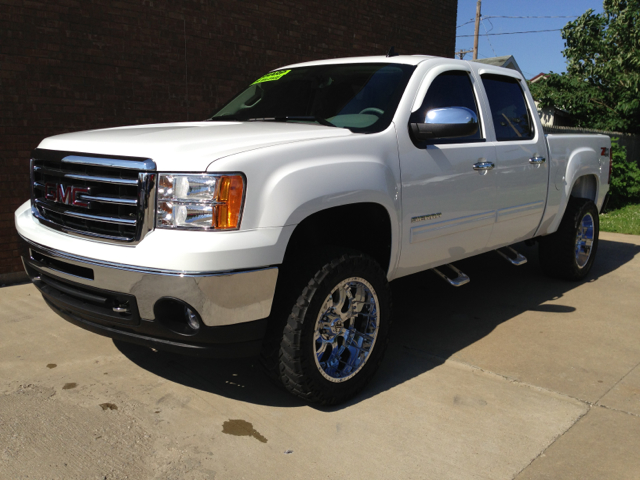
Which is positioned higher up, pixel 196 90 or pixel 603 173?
pixel 196 90

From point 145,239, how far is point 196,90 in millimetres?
4902

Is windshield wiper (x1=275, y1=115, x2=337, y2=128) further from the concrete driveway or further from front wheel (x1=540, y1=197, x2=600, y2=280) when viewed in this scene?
front wheel (x1=540, y1=197, x2=600, y2=280)

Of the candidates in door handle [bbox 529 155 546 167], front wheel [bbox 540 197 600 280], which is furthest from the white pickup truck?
front wheel [bbox 540 197 600 280]

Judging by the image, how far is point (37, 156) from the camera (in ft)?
11.7

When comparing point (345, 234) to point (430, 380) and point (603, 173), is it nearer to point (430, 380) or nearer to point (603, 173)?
point (430, 380)

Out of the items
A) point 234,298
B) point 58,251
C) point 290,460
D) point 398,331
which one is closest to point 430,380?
point 398,331

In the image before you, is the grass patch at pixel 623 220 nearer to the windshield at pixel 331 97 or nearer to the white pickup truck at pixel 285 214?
the white pickup truck at pixel 285 214

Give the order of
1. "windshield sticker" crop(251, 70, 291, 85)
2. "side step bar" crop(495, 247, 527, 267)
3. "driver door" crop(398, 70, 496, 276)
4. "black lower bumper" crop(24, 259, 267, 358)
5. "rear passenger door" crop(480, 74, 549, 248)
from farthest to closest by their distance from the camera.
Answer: "side step bar" crop(495, 247, 527, 267) → "windshield sticker" crop(251, 70, 291, 85) → "rear passenger door" crop(480, 74, 549, 248) → "driver door" crop(398, 70, 496, 276) → "black lower bumper" crop(24, 259, 267, 358)

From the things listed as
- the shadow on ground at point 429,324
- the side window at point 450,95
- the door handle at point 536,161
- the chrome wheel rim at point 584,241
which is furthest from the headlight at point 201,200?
the chrome wheel rim at point 584,241

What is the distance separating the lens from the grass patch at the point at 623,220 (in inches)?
386

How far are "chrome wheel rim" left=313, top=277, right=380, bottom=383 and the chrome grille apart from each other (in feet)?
3.56

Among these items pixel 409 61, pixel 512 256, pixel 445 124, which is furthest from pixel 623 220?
pixel 445 124

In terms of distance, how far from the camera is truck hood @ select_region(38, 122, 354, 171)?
9.58 ft

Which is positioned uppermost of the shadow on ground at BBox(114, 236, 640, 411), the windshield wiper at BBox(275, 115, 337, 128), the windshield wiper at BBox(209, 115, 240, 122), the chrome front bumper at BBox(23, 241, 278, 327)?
the windshield wiper at BBox(275, 115, 337, 128)
